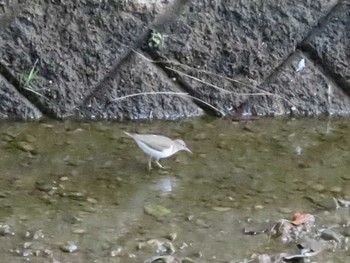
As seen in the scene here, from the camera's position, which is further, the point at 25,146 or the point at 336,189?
the point at 25,146

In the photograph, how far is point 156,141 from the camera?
4.14 meters

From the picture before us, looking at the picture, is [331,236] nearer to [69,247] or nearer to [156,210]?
[156,210]

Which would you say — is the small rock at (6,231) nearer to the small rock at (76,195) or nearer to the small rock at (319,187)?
the small rock at (76,195)

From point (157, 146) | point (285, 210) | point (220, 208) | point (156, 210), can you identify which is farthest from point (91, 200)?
point (285, 210)

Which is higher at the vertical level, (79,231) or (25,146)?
(79,231)

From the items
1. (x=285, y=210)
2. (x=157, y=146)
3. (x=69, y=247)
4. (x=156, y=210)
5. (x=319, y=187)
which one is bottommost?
(x=69, y=247)

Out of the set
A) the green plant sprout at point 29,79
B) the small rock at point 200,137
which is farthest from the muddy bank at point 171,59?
the small rock at point 200,137

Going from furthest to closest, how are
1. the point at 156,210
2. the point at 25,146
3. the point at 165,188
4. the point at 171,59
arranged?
the point at 171,59 → the point at 25,146 → the point at 165,188 → the point at 156,210

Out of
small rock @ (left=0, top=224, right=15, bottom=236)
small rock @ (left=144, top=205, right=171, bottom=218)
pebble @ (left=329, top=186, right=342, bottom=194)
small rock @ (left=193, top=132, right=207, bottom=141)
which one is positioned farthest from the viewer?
small rock @ (left=193, top=132, right=207, bottom=141)

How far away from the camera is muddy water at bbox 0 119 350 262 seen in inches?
137

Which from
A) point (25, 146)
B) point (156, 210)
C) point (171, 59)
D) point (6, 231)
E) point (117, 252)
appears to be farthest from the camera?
point (171, 59)

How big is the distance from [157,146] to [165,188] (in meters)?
0.21

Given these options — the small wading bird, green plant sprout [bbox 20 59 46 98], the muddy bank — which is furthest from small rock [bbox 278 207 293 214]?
green plant sprout [bbox 20 59 46 98]

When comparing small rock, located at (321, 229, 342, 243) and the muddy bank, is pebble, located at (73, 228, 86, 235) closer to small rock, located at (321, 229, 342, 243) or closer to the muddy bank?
small rock, located at (321, 229, 342, 243)
